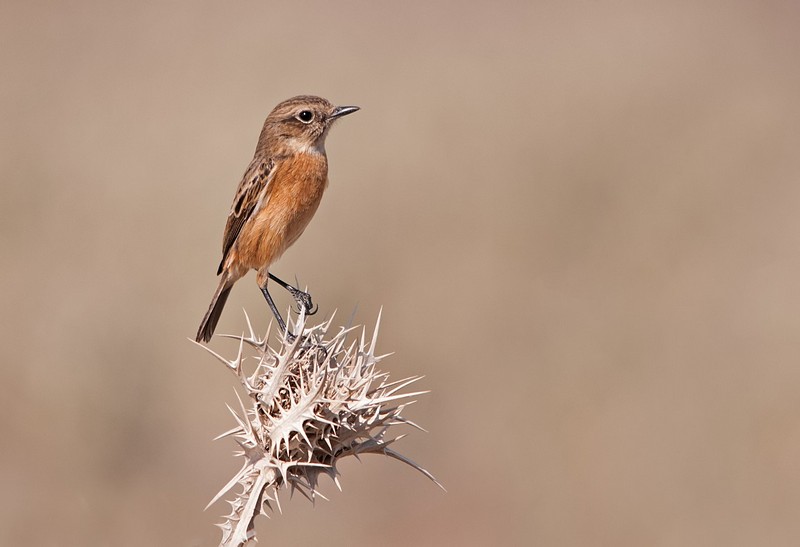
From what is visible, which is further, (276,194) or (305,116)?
(305,116)

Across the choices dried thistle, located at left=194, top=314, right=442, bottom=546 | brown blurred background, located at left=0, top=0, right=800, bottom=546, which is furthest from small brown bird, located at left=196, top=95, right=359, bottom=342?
brown blurred background, located at left=0, top=0, right=800, bottom=546

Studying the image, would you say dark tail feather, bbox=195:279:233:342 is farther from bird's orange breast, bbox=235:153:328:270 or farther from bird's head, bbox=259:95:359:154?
bird's head, bbox=259:95:359:154

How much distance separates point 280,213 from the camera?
600 centimetres

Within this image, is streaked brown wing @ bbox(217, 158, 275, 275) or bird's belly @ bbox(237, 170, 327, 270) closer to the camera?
bird's belly @ bbox(237, 170, 327, 270)

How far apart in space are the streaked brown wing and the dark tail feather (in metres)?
0.15

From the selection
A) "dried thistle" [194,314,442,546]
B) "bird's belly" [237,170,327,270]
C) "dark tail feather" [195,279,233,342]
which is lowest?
"dried thistle" [194,314,442,546]

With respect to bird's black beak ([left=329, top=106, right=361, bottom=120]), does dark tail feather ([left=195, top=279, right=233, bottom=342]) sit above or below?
below

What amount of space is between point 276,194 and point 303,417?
2.75m

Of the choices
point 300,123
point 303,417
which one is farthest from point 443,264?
point 303,417

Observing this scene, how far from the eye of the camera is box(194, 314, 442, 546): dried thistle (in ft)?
11.7

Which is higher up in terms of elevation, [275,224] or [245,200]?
[245,200]

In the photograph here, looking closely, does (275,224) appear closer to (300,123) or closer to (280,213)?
(280,213)

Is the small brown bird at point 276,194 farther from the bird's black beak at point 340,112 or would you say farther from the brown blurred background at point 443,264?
the brown blurred background at point 443,264

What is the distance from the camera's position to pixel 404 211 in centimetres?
1384
